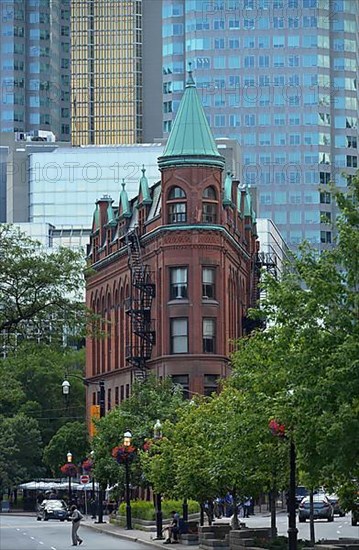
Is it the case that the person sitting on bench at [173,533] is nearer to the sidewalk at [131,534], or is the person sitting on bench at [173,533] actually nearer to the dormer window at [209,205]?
the sidewalk at [131,534]

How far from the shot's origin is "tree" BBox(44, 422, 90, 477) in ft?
397

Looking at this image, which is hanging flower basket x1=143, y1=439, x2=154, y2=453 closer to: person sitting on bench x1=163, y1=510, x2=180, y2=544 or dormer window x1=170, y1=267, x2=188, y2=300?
person sitting on bench x1=163, y1=510, x2=180, y2=544

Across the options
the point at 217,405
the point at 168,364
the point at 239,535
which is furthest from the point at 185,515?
the point at 168,364

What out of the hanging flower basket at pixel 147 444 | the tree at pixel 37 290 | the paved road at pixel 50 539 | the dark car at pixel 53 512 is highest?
the tree at pixel 37 290

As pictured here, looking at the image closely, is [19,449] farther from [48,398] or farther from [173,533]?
[173,533]

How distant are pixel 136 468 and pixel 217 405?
73.9ft

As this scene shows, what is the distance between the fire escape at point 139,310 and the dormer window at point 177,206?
4.57m

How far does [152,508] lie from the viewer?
81500mm

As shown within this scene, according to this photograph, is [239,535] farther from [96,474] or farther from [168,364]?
[168,364]

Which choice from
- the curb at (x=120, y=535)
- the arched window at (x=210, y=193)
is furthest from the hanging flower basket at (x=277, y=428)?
the arched window at (x=210, y=193)

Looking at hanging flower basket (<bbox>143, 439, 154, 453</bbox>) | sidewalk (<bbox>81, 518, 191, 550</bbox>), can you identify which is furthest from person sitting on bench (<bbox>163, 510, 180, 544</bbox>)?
hanging flower basket (<bbox>143, 439, 154, 453</bbox>)

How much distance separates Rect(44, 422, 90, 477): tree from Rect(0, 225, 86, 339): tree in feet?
235

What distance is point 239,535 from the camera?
172 feet

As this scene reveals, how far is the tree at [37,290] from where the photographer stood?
48.6 meters
